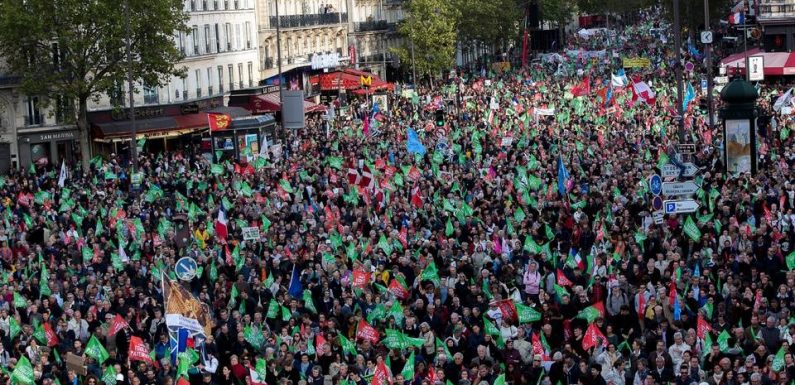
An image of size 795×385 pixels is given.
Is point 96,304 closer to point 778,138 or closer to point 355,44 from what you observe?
point 778,138

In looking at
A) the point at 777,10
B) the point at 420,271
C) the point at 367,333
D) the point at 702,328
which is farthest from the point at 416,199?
the point at 777,10

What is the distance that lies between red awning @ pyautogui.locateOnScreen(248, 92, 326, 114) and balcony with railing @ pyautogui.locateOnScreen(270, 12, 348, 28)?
15557 mm

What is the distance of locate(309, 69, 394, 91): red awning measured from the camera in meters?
87.9

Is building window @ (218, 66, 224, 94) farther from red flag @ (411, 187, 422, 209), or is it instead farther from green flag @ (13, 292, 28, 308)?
green flag @ (13, 292, 28, 308)

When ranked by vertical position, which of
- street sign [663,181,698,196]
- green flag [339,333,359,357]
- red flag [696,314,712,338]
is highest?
street sign [663,181,698,196]

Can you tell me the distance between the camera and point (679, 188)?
32844 mm

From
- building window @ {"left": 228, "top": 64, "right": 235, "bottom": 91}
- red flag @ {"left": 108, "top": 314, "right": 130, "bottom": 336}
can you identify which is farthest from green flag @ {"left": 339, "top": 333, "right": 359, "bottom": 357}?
building window @ {"left": 228, "top": 64, "right": 235, "bottom": 91}

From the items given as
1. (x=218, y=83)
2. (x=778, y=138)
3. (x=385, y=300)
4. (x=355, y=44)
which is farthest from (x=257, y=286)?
(x=355, y=44)

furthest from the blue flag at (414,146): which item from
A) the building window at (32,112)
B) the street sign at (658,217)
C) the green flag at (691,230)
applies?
Answer: the building window at (32,112)

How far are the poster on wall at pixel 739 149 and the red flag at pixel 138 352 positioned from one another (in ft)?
59.4

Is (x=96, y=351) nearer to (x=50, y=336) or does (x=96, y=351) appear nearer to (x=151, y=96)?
(x=50, y=336)

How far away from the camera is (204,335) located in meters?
24.9

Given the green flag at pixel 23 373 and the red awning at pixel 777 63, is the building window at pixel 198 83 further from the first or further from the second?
the green flag at pixel 23 373

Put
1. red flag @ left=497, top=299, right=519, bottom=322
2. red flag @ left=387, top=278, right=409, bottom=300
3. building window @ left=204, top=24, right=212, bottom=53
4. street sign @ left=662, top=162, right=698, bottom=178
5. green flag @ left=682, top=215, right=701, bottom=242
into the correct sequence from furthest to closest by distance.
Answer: building window @ left=204, top=24, right=212, bottom=53
street sign @ left=662, top=162, right=698, bottom=178
green flag @ left=682, top=215, right=701, bottom=242
red flag @ left=387, top=278, right=409, bottom=300
red flag @ left=497, top=299, right=519, bottom=322
